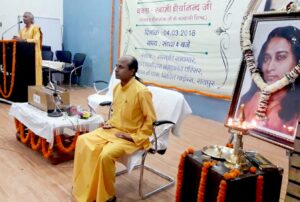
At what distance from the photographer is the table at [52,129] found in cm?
259

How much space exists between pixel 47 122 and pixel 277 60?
1.89 metres

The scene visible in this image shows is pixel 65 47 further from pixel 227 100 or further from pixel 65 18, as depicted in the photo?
pixel 227 100

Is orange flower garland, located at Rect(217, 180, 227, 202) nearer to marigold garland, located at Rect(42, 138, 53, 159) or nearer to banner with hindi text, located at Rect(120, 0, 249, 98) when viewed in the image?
marigold garland, located at Rect(42, 138, 53, 159)

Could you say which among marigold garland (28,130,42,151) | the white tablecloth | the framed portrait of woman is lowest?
marigold garland (28,130,42,151)

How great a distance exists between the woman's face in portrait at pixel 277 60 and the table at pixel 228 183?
0.53 metres

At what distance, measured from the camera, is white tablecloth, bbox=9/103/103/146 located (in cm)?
257

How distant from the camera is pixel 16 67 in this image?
456 cm

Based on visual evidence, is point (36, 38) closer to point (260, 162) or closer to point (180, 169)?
point (180, 169)

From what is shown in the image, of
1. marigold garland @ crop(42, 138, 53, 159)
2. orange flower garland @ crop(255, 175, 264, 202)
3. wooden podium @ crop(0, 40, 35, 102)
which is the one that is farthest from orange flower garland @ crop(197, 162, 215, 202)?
wooden podium @ crop(0, 40, 35, 102)

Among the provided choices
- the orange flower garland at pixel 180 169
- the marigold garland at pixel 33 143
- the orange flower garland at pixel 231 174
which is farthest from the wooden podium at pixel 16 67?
the orange flower garland at pixel 231 174

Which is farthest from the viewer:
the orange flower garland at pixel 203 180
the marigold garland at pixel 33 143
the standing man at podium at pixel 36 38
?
the standing man at podium at pixel 36 38

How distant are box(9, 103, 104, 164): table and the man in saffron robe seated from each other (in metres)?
0.50

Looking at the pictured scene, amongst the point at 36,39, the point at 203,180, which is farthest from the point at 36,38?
the point at 203,180

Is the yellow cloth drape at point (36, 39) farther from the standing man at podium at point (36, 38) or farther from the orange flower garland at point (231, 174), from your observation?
the orange flower garland at point (231, 174)
